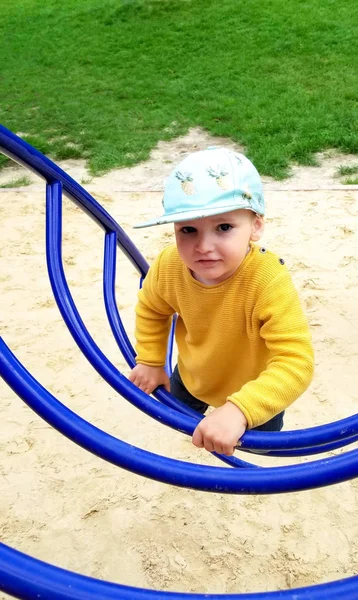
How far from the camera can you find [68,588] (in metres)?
0.71

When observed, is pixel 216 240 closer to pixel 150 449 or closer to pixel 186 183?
pixel 186 183

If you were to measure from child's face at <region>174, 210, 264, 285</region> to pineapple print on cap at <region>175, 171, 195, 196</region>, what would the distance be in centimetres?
6

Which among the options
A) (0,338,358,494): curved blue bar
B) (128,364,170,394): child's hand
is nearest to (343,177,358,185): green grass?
(128,364,170,394): child's hand

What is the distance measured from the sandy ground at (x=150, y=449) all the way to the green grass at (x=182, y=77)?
122cm

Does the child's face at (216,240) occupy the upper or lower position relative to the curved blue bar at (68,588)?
upper

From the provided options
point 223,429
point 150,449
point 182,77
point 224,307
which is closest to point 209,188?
point 224,307

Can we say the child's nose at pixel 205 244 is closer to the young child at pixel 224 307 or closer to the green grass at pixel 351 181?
the young child at pixel 224 307

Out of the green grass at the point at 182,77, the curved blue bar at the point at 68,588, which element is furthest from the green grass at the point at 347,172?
the curved blue bar at the point at 68,588

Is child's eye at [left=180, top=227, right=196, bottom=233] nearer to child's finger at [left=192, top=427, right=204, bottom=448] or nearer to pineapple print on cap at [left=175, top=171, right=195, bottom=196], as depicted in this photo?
pineapple print on cap at [left=175, top=171, right=195, bottom=196]

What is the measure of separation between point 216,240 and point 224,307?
21 cm

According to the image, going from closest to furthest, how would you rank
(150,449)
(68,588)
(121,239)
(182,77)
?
(68,588), (121,239), (150,449), (182,77)

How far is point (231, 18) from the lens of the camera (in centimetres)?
902

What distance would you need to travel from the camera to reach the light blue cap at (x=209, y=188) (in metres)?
1.17

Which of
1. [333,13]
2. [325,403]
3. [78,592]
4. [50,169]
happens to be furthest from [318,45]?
[78,592]
